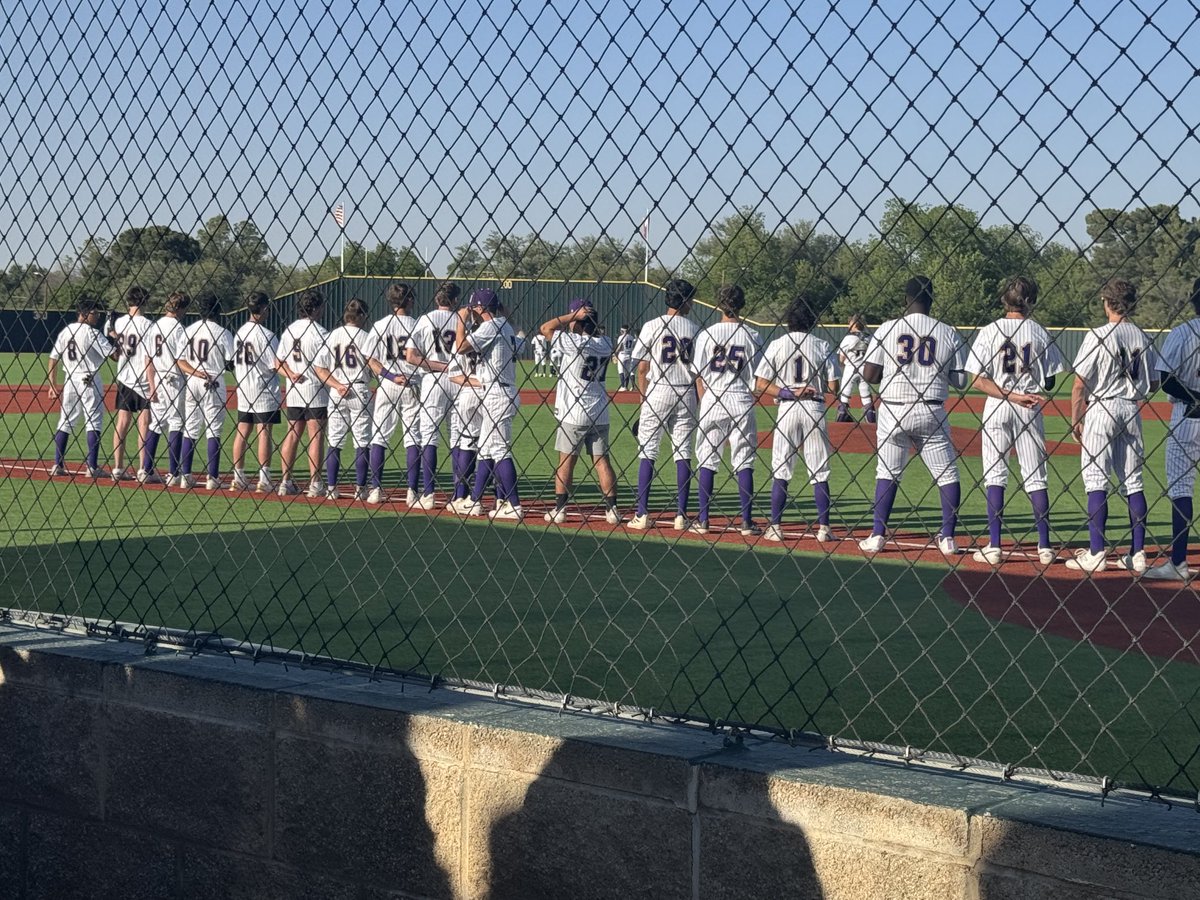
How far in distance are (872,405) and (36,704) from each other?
288cm

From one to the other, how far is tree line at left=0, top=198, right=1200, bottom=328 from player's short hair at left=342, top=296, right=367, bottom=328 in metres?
0.43

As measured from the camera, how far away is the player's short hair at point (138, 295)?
5250mm

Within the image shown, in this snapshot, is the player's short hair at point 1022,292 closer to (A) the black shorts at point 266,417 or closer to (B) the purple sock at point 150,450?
(A) the black shorts at point 266,417

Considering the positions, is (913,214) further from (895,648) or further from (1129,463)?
(1129,463)

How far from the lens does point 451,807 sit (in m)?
3.92

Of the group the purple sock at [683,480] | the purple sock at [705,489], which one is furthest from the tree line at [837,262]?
the purple sock at [683,480]

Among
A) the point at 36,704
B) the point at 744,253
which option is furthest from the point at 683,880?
the point at 36,704

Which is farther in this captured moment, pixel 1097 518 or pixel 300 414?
pixel 300 414

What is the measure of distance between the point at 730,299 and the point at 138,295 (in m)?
2.26

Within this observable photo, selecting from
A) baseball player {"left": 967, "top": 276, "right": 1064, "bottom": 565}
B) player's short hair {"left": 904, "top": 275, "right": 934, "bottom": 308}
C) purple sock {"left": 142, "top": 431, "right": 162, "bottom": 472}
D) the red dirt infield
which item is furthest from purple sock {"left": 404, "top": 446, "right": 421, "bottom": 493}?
player's short hair {"left": 904, "top": 275, "right": 934, "bottom": 308}

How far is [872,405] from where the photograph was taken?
17.6 feet

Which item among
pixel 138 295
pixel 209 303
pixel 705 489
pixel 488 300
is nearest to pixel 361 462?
pixel 705 489

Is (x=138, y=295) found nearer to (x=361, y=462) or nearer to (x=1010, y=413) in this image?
(x=1010, y=413)

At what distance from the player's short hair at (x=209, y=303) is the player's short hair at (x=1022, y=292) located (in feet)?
7.80
